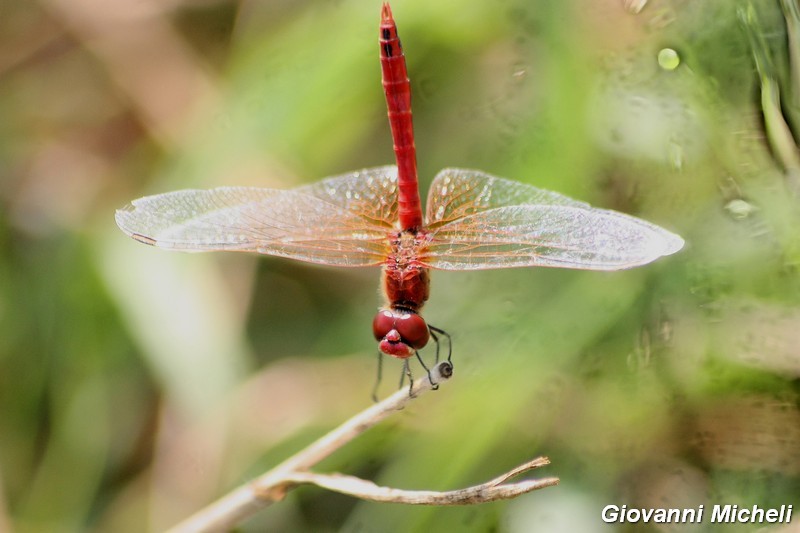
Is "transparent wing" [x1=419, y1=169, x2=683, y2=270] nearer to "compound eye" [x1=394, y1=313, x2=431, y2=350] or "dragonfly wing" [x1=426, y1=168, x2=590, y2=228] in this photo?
"dragonfly wing" [x1=426, y1=168, x2=590, y2=228]

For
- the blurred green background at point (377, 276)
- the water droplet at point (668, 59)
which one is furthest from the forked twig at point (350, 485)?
the water droplet at point (668, 59)

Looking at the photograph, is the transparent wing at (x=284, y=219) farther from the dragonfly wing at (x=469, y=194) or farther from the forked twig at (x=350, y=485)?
the forked twig at (x=350, y=485)

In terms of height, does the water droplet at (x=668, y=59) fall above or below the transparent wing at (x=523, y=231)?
above

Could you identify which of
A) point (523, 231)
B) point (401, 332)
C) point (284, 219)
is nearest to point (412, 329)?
point (401, 332)

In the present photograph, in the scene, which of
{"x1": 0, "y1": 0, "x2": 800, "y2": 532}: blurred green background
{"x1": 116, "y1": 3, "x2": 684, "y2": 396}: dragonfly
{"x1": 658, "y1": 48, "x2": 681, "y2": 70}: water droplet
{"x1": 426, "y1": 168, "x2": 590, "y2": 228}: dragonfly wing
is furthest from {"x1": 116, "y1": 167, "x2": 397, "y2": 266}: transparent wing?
{"x1": 658, "y1": 48, "x2": 681, "y2": 70}: water droplet

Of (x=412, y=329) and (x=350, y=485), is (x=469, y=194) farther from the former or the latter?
(x=350, y=485)

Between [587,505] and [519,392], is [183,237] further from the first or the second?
[587,505]

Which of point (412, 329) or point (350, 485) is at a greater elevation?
point (412, 329)
